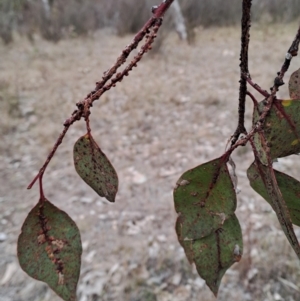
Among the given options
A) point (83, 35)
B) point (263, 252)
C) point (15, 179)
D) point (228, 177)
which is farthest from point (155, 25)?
point (83, 35)

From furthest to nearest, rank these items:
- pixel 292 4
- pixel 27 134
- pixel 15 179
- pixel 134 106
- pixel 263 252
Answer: pixel 292 4 → pixel 134 106 → pixel 27 134 → pixel 15 179 → pixel 263 252

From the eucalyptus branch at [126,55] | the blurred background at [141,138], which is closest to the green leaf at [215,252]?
the eucalyptus branch at [126,55]

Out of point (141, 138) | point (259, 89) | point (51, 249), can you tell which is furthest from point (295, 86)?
point (141, 138)

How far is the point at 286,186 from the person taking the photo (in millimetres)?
241

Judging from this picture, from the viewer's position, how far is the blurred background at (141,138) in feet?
5.86

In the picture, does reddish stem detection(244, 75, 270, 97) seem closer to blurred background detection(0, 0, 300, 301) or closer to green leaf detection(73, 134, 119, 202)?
green leaf detection(73, 134, 119, 202)

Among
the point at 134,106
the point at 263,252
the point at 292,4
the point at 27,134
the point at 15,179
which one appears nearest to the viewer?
the point at 263,252

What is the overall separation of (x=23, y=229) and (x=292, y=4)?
6.47m

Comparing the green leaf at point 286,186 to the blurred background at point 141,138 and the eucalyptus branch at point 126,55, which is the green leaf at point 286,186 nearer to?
the eucalyptus branch at point 126,55

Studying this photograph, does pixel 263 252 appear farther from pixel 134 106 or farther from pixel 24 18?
pixel 24 18

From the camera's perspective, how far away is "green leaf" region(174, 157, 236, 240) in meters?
0.24

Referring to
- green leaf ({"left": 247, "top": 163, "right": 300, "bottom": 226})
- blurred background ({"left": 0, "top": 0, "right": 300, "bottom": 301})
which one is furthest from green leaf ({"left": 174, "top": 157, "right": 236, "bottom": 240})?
blurred background ({"left": 0, "top": 0, "right": 300, "bottom": 301})

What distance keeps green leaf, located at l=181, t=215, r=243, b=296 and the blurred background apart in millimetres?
1538

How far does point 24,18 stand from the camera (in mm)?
6609
